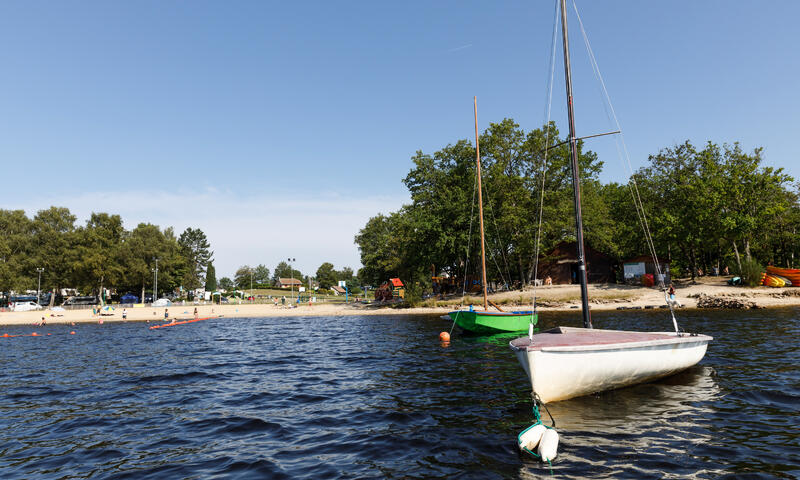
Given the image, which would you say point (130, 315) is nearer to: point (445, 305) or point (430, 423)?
point (445, 305)

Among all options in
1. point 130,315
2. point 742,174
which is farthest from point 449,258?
point 130,315

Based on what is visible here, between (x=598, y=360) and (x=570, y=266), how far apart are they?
48883mm

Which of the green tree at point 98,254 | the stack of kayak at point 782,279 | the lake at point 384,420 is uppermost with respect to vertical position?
the green tree at point 98,254

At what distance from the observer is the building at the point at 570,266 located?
5466cm

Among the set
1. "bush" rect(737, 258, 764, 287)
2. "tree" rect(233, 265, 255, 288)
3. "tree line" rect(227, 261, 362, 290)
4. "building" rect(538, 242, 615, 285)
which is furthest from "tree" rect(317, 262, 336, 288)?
"bush" rect(737, 258, 764, 287)

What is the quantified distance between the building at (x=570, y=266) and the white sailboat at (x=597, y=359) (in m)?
44.0

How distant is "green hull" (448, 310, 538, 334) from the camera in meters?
25.7

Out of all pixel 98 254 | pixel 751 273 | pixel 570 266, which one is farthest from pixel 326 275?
pixel 751 273

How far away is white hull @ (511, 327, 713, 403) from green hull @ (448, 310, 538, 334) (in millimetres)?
13756

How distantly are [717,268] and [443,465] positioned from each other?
208ft

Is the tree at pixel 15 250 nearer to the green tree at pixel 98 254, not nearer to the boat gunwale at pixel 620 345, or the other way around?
the green tree at pixel 98 254

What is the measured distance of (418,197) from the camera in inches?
2311

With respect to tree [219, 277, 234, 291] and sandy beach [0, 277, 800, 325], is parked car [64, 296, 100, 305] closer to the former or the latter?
sandy beach [0, 277, 800, 325]

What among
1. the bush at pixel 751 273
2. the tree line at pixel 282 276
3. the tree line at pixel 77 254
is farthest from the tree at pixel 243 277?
the bush at pixel 751 273
